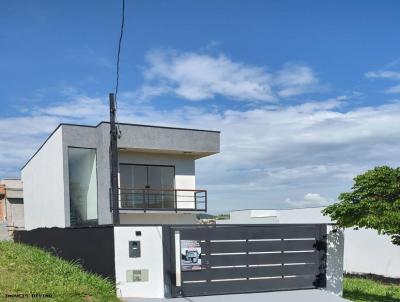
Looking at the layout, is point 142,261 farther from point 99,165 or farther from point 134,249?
point 99,165

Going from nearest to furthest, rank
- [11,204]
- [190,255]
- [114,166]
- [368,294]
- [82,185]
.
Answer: [190,255], [114,166], [368,294], [82,185], [11,204]

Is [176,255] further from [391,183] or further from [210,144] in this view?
[210,144]

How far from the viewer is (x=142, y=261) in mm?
11875

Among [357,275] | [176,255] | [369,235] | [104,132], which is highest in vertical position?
[104,132]

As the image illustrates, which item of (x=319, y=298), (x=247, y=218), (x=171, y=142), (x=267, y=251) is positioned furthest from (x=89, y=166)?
(x=247, y=218)

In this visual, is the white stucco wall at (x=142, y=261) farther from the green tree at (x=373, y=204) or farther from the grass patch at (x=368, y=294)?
the grass patch at (x=368, y=294)

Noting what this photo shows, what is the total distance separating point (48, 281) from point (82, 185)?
36.5 ft

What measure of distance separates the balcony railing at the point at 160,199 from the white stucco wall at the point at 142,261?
8.76 m

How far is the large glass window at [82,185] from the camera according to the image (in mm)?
20609

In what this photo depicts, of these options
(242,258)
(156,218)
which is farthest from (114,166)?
(156,218)

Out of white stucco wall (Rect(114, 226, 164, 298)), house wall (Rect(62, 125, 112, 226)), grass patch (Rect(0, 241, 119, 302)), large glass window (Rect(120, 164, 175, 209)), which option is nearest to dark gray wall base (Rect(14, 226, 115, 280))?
white stucco wall (Rect(114, 226, 164, 298))

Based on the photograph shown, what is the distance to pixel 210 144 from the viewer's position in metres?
22.2

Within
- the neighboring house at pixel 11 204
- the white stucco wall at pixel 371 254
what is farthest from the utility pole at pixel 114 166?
the neighboring house at pixel 11 204

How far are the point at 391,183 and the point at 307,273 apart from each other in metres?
3.41
